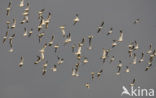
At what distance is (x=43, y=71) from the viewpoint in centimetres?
16312

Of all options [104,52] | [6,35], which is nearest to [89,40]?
[104,52]

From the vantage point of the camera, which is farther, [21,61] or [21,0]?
[21,61]

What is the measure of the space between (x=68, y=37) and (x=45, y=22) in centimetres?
446

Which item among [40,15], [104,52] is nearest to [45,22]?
[40,15]

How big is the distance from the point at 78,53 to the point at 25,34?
815cm

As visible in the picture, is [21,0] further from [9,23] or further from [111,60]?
[111,60]

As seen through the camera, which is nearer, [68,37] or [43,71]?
[68,37]

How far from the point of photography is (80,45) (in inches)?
6107

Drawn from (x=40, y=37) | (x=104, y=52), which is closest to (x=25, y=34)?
(x=40, y=37)

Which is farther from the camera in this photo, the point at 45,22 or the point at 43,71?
the point at 43,71

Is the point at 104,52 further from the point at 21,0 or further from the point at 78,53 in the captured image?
the point at 21,0

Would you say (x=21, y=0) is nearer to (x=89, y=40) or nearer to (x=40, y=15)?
(x=40, y=15)

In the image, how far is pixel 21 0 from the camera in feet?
490

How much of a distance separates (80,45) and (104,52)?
183 inches
